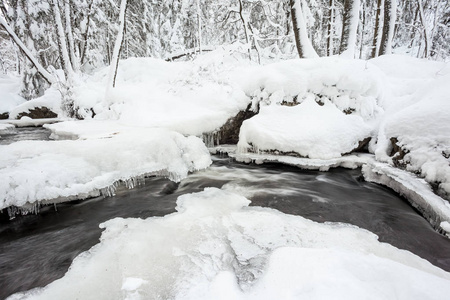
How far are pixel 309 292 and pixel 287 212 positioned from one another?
5.95 feet

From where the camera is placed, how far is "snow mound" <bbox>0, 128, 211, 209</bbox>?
→ 2.90 m

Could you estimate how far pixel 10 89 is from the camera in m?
15.1

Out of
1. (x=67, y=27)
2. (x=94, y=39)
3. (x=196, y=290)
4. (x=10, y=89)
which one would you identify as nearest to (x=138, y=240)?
(x=196, y=290)

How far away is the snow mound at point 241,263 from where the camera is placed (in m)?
1.53

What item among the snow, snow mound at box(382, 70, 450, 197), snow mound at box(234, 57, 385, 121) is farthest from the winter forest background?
snow mound at box(382, 70, 450, 197)

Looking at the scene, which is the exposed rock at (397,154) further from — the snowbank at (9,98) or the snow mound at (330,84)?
the snowbank at (9,98)

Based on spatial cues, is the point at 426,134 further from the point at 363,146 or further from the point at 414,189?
the point at 363,146

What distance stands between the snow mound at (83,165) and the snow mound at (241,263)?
32.9 inches

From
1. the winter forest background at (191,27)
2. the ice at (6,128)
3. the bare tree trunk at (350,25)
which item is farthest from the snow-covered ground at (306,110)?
the ice at (6,128)

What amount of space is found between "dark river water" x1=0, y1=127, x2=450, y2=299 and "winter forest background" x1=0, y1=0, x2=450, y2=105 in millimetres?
5315

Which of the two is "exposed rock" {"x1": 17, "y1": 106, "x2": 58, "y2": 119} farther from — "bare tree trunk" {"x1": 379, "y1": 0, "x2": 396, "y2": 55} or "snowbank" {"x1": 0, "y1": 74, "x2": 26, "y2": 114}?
"bare tree trunk" {"x1": 379, "y1": 0, "x2": 396, "y2": 55}

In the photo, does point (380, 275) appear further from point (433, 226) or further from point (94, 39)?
point (94, 39)

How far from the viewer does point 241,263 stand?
2080 mm

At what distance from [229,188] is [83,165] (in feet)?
7.78
